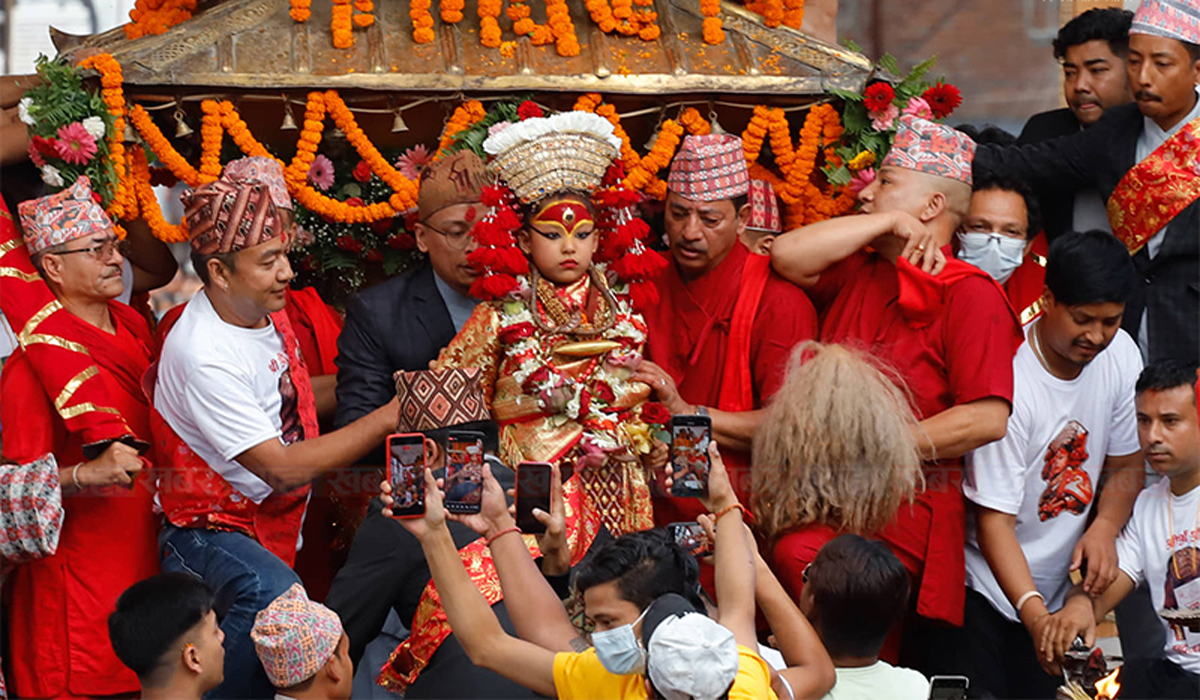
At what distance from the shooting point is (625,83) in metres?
5.75

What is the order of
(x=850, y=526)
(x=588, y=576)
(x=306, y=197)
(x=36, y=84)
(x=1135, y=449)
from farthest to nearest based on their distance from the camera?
(x=306, y=197)
(x=36, y=84)
(x=1135, y=449)
(x=850, y=526)
(x=588, y=576)

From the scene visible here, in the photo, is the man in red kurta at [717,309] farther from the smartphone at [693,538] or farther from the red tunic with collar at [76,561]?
the red tunic with collar at [76,561]

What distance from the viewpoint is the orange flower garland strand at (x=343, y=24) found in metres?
5.75

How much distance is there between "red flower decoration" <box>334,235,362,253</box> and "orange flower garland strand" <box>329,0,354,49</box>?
2.59 ft

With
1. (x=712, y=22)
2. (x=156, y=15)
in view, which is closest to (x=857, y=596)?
(x=712, y=22)

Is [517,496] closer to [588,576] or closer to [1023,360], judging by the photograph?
[588,576]

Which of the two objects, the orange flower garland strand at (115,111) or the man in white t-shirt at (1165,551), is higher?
the orange flower garland strand at (115,111)

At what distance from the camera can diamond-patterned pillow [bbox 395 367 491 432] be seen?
4.51 meters

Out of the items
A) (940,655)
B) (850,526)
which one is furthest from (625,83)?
(940,655)

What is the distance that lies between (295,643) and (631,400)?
51.9 inches

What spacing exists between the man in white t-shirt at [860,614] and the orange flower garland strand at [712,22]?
2598 mm

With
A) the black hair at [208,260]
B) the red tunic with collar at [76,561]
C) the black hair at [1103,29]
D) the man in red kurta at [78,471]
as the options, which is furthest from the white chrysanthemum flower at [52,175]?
the black hair at [1103,29]

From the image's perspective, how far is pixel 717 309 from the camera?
17.2 ft

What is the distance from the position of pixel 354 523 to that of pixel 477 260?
3.78ft
